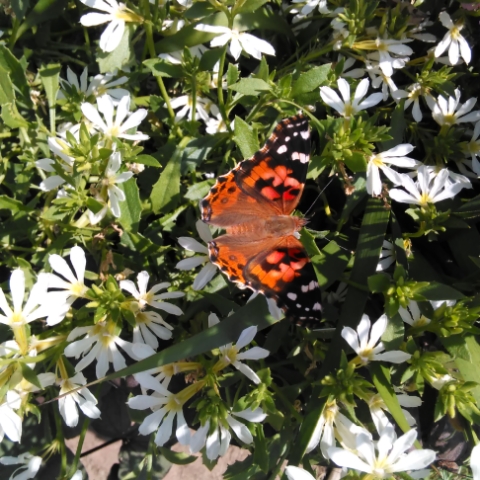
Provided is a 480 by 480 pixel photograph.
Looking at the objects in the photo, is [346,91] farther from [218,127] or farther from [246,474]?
[246,474]

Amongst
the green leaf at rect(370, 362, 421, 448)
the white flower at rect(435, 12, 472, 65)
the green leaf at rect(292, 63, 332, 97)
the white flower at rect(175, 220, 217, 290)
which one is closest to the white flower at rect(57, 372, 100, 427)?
the white flower at rect(175, 220, 217, 290)

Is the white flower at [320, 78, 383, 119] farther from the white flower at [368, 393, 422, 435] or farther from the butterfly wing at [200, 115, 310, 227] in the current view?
the white flower at [368, 393, 422, 435]

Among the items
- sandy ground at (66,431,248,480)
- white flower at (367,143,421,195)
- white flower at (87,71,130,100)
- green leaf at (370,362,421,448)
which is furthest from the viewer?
sandy ground at (66,431,248,480)

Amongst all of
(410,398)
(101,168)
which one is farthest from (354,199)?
(101,168)

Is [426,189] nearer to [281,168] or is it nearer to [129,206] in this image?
[281,168]

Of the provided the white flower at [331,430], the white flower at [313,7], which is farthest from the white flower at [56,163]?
the white flower at [331,430]

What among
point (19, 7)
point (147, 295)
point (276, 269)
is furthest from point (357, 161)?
point (19, 7)

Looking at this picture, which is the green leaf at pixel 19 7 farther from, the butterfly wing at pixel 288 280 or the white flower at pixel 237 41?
the butterfly wing at pixel 288 280
